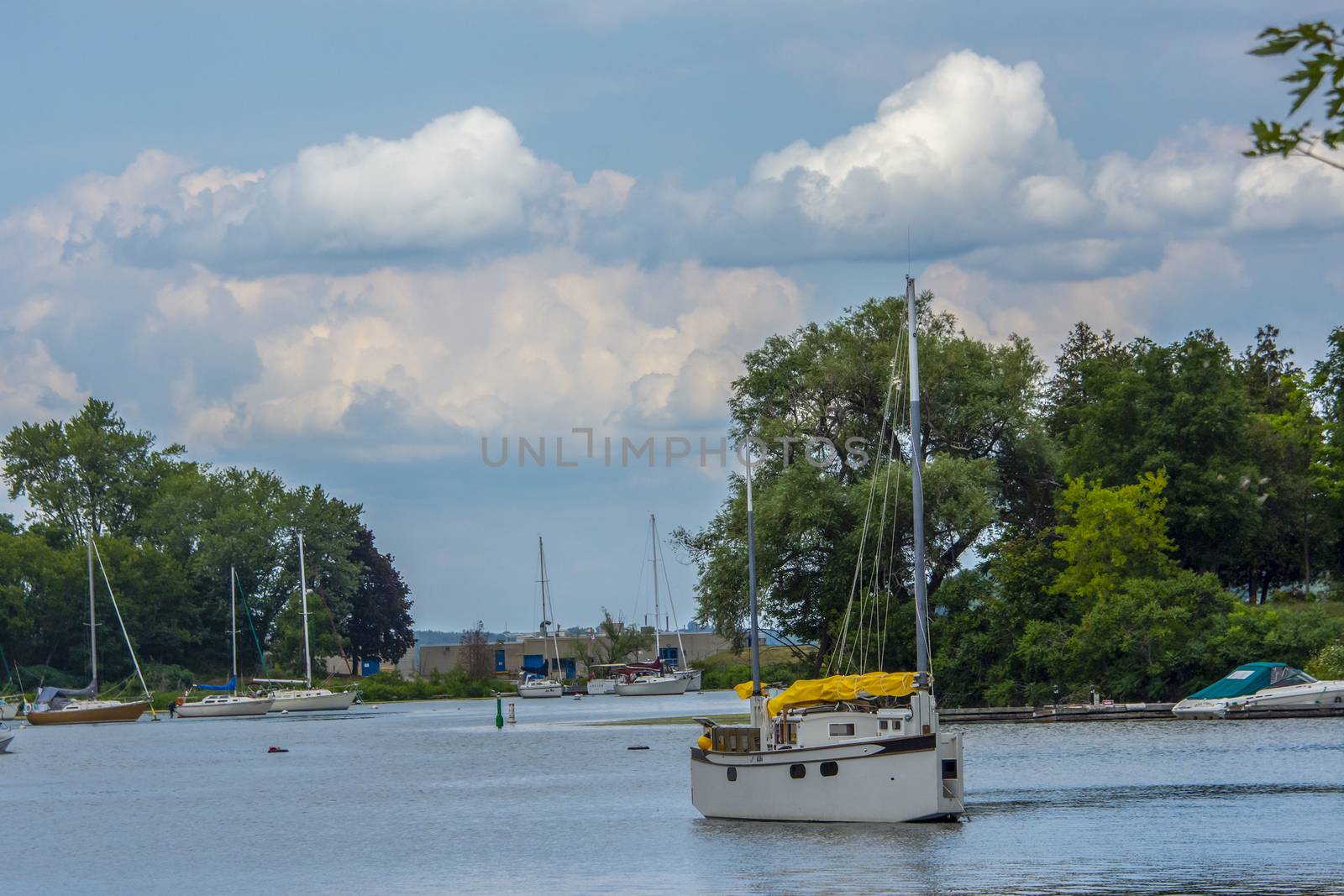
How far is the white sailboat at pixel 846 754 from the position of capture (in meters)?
36.7

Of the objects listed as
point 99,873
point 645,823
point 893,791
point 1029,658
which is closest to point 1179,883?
point 893,791

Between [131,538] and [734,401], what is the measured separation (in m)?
99.1

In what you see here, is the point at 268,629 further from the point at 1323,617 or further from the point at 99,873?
the point at 99,873

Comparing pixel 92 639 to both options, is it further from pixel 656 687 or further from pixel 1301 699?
pixel 1301 699

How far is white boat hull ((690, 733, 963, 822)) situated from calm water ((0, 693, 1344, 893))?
1.67ft

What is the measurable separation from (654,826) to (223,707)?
102135mm

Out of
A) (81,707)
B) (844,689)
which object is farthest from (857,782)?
(81,707)

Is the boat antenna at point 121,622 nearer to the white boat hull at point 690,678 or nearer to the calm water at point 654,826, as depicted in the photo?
the white boat hull at point 690,678

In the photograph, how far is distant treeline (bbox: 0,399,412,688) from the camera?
151 meters

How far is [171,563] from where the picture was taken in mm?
156500

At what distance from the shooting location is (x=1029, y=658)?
77312 millimetres

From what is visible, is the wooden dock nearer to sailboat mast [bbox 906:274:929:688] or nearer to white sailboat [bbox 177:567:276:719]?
sailboat mast [bbox 906:274:929:688]

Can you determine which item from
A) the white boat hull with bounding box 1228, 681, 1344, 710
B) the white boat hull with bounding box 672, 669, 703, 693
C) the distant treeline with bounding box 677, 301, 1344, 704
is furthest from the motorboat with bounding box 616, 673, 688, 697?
the white boat hull with bounding box 1228, 681, 1344, 710

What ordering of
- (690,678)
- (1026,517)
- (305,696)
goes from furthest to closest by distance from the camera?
(690,678) → (305,696) → (1026,517)
